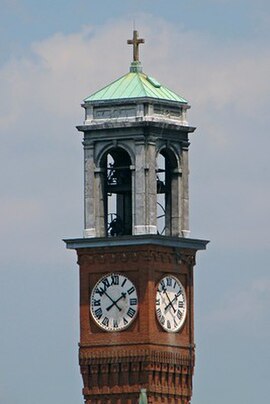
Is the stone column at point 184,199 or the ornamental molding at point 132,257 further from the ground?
the stone column at point 184,199

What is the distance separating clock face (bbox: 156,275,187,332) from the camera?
14988 centimetres

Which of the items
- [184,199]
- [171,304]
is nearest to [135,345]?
[171,304]

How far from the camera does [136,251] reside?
149500 millimetres

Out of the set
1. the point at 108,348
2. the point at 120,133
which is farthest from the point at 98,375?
the point at 120,133

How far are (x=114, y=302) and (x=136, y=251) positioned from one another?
97.4 inches

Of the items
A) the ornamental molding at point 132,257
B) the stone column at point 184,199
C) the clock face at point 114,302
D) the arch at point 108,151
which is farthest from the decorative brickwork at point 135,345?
the arch at point 108,151

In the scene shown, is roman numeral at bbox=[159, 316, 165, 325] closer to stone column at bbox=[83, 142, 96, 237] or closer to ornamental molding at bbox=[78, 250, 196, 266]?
ornamental molding at bbox=[78, 250, 196, 266]

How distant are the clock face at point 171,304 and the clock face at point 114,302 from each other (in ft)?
4.03

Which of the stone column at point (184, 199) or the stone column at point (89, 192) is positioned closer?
the stone column at point (89, 192)

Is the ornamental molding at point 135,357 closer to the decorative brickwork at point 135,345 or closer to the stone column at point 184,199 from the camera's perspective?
the decorative brickwork at point 135,345

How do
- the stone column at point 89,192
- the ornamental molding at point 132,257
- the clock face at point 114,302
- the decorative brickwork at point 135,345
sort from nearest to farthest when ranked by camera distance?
the decorative brickwork at point 135,345
the ornamental molding at point 132,257
the clock face at point 114,302
the stone column at point 89,192

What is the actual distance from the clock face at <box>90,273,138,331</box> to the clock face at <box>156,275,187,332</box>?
123 centimetres

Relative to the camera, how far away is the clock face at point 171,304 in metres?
150

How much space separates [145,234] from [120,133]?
4.65m
